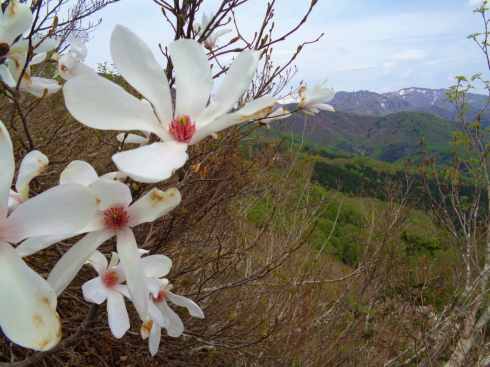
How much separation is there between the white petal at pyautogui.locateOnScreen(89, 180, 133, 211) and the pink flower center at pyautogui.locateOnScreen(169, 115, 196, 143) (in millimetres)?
125

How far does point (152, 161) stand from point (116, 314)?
0.45 meters

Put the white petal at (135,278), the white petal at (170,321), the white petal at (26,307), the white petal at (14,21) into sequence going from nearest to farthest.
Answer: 1. the white petal at (26,307)
2. the white petal at (135,278)
3. the white petal at (14,21)
4. the white petal at (170,321)

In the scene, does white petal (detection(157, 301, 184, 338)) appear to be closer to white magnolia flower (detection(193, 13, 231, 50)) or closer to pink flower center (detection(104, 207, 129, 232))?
pink flower center (detection(104, 207, 129, 232))

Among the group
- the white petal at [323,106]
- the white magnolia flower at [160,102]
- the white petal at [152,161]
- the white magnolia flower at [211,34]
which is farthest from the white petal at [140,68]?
the white magnolia flower at [211,34]

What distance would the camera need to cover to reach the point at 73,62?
2.37ft

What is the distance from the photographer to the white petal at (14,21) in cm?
62

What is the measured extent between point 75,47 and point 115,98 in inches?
16.8

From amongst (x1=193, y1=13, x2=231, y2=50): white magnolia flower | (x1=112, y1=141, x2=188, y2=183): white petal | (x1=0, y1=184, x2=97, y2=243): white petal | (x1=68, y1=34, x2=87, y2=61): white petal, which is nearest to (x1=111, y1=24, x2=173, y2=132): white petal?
(x1=112, y1=141, x2=188, y2=183): white petal

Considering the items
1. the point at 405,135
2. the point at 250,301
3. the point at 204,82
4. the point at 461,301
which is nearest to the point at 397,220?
the point at 461,301

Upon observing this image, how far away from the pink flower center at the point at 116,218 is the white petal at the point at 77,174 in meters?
0.07

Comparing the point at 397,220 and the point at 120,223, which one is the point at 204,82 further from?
the point at 397,220

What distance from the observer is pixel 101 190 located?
1.70 ft

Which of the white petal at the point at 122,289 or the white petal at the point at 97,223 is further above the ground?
the white petal at the point at 97,223

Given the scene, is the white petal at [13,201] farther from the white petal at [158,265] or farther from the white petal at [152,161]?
the white petal at [158,265]
